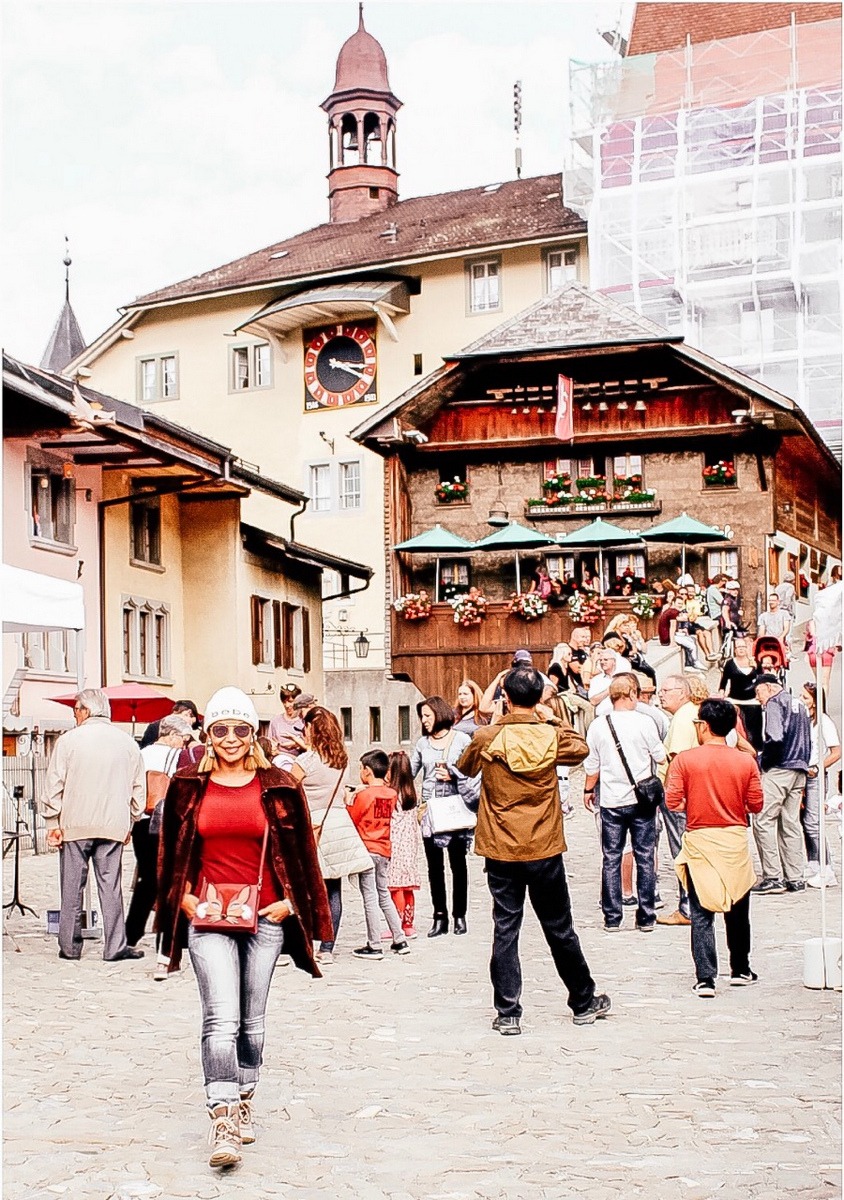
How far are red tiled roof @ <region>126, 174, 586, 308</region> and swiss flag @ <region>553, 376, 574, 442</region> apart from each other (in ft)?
32.9

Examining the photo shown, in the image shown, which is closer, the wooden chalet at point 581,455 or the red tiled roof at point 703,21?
the wooden chalet at point 581,455

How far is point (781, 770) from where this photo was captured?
14.2 meters

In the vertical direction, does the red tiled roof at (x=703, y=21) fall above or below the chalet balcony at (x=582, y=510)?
above

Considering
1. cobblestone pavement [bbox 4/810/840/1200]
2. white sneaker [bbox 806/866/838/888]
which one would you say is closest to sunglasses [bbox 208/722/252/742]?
cobblestone pavement [bbox 4/810/840/1200]

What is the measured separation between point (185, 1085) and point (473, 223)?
145 feet

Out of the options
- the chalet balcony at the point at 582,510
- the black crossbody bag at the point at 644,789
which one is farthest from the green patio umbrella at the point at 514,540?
the black crossbody bag at the point at 644,789

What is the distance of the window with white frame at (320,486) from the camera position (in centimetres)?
5069

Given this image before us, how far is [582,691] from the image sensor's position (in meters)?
22.3

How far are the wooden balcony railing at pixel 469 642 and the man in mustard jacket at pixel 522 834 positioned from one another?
83.6 feet

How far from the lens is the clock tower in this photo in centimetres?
5691

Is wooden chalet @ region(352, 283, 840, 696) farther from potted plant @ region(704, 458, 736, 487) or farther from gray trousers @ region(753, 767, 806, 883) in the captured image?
gray trousers @ region(753, 767, 806, 883)

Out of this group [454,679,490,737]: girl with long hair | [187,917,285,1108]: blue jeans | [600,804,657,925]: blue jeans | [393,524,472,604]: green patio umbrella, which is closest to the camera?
[187,917,285,1108]: blue jeans

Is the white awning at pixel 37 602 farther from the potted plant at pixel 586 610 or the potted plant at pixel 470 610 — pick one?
the potted plant at pixel 470 610

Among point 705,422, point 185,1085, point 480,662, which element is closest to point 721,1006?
point 185,1085
